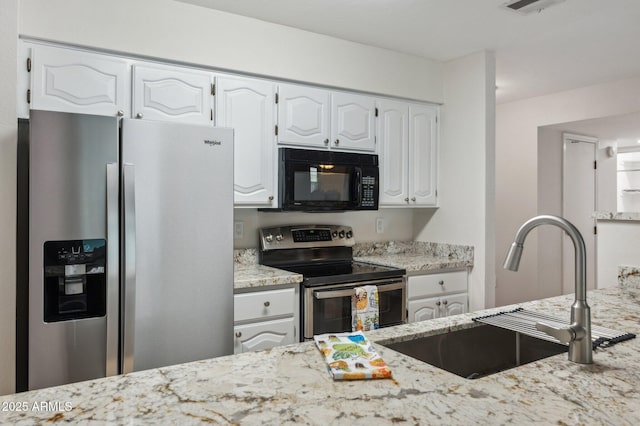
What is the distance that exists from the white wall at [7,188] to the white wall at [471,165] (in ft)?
Answer: 9.43

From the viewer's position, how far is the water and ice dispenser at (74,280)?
1886 mm

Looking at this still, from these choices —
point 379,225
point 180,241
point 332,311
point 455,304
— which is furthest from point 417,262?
point 180,241

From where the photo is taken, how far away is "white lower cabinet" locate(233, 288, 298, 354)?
2488mm

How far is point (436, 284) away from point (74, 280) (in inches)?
91.7

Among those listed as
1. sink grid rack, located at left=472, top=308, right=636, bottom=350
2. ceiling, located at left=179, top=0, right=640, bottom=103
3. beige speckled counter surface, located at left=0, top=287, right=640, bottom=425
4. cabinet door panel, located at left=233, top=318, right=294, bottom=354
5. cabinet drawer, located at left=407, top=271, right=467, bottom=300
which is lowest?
cabinet door panel, located at left=233, top=318, right=294, bottom=354

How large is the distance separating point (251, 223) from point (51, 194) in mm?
1470

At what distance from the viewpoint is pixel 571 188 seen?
5.28 metres

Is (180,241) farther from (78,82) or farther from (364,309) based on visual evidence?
(364,309)

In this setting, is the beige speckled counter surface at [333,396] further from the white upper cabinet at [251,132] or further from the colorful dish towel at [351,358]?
the white upper cabinet at [251,132]

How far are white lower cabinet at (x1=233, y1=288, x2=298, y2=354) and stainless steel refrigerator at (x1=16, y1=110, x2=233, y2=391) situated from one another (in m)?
0.19

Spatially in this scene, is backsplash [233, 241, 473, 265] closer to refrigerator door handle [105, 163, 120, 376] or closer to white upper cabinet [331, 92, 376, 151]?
white upper cabinet [331, 92, 376, 151]

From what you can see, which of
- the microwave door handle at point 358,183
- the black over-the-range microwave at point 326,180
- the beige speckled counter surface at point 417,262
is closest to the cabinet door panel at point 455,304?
the beige speckled counter surface at point 417,262

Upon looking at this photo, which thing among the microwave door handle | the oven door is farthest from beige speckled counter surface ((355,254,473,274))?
the microwave door handle

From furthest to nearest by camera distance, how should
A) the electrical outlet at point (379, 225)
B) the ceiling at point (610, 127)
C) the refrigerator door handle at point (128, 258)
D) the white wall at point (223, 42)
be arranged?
the ceiling at point (610, 127), the electrical outlet at point (379, 225), the white wall at point (223, 42), the refrigerator door handle at point (128, 258)
